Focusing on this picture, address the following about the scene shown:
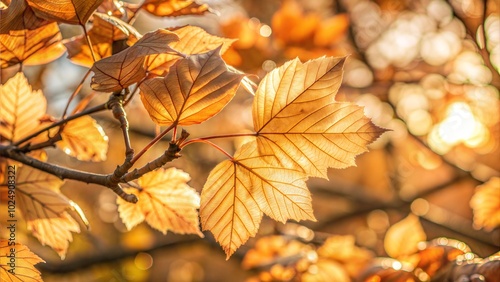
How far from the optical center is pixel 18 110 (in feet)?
2.81

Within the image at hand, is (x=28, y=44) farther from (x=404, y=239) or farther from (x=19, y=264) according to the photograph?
(x=404, y=239)

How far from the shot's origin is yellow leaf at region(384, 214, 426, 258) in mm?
1065

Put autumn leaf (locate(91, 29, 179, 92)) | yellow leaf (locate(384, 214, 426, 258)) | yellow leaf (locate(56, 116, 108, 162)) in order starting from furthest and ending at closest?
yellow leaf (locate(384, 214, 426, 258)) < yellow leaf (locate(56, 116, 108, 162)) < autumn leaf (locate(91, 29, 179, 92))

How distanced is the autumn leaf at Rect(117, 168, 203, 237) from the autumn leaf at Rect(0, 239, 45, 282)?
16 cm

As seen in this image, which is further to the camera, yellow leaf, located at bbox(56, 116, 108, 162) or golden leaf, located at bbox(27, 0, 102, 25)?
yellow leaf, located at bbox(56, 116, 108, 162)

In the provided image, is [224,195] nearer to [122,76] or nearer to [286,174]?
[286,174]

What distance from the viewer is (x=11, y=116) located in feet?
2.80

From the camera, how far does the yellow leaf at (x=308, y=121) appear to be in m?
→ 0.62

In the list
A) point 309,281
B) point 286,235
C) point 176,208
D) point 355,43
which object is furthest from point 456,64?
point 176,208

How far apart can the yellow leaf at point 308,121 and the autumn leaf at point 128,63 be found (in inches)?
4.7

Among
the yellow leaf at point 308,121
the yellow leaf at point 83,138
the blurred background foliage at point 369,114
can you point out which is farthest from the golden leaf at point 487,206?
the yellow leaf at point 83,138

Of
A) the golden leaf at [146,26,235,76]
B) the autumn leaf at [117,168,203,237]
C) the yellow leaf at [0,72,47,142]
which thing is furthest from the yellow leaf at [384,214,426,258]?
the yellow leaf at [0,72,47,142]

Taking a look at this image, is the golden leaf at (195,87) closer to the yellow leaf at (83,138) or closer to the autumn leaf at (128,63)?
the autumn leaf at (128,63)

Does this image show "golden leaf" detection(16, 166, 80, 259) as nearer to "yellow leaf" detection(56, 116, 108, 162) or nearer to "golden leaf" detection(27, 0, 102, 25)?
"yellow leaf" detection(56, 116, 108, 162)
